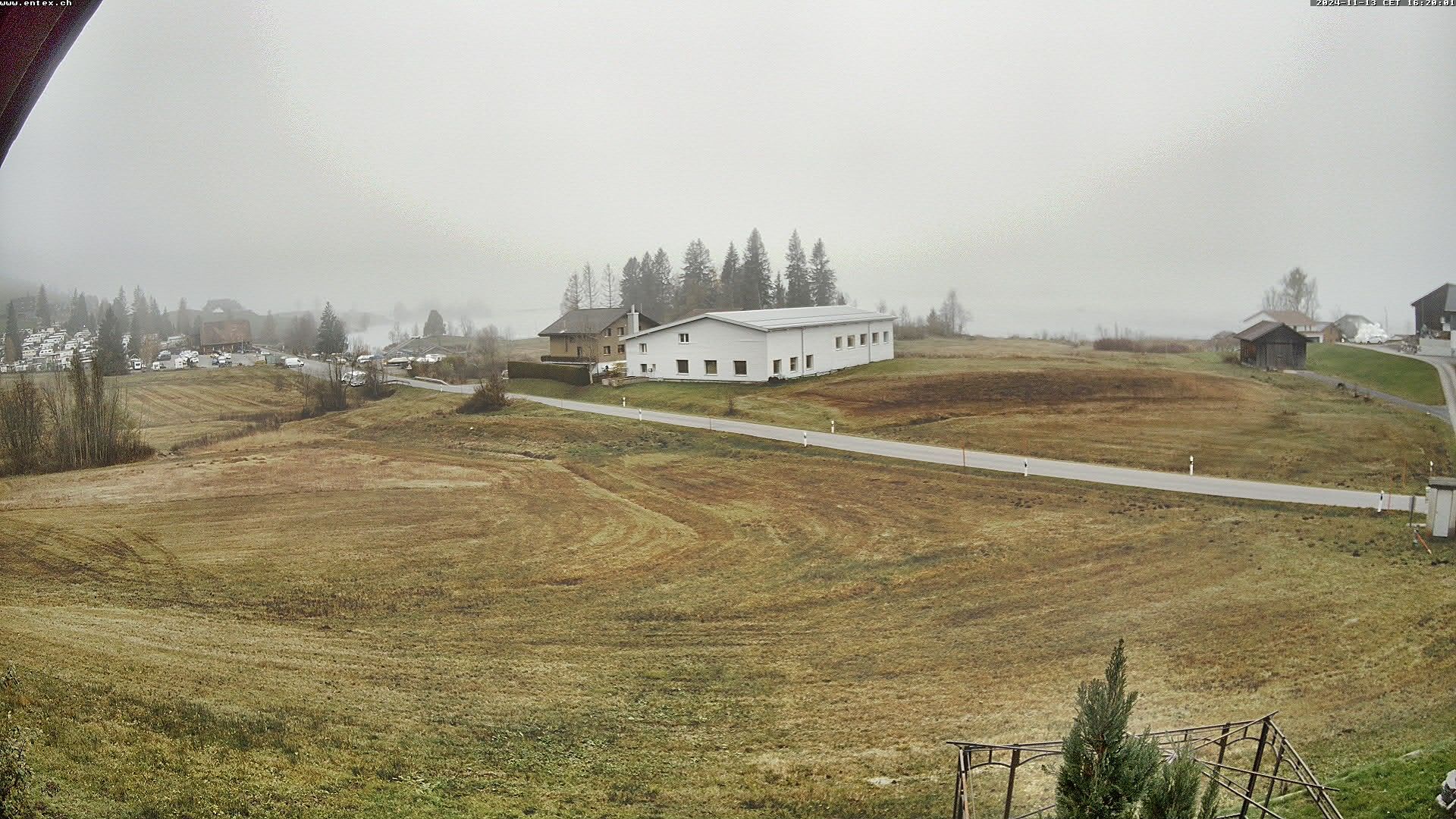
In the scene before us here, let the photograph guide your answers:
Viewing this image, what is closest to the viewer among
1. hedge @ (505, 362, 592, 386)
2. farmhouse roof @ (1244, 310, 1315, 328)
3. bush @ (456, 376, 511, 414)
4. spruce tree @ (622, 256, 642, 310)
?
farmhouse roof @ (1244, 310, 1315, 328)

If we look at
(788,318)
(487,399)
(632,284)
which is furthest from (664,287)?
(487,399)

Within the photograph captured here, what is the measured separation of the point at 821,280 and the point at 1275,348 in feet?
68.2

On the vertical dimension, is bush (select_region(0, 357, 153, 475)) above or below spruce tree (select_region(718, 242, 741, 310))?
below

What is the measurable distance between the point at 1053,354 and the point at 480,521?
21589 mm

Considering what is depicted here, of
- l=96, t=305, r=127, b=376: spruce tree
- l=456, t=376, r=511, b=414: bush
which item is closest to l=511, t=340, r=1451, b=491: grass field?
l=456, t=376, r=511, b=414: bush

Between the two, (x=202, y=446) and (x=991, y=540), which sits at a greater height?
(x=202, y=446)

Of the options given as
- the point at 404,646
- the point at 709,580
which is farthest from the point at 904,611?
the point at 404,646

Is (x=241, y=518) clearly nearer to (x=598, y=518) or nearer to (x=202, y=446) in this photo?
(x=202, y=446)

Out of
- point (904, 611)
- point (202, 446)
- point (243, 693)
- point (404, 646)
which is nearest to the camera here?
point (243, 693)

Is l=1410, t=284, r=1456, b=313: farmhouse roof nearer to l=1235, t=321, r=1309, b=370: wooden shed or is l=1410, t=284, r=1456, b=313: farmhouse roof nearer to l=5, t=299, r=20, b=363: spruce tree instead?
l=1235, t=321, r=1309, b=370: wooden shed

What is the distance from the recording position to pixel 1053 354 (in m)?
26.8

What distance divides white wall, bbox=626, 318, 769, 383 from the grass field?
0.76 metres

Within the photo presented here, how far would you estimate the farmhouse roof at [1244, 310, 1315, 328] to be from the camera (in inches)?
642

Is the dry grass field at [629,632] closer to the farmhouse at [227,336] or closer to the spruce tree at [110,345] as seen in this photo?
the farmhouse at [227,336]
